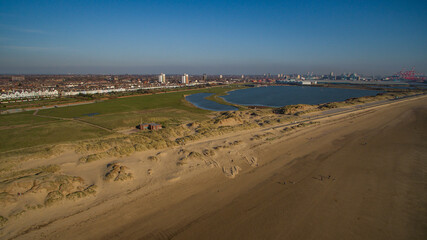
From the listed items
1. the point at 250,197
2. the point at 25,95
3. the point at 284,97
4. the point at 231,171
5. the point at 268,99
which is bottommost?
the point at 250,197

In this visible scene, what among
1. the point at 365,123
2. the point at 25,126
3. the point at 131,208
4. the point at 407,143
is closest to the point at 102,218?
the point at 131,208

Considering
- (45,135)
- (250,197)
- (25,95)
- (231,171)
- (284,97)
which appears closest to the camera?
(250,197)

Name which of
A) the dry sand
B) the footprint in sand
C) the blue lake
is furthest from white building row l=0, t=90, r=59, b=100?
the footprint in sand

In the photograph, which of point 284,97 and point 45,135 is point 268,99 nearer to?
point 284,97

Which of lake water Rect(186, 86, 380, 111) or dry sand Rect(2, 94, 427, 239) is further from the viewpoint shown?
lake water Rect(186, 86, 380, 111)

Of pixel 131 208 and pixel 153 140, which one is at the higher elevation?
pixel 153 140

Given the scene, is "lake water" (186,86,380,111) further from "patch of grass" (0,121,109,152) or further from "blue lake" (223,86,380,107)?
"patch of grass" (0,121,109,152)

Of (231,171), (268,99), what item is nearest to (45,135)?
(231,171)

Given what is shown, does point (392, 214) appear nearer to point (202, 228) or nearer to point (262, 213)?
point (262, 213)

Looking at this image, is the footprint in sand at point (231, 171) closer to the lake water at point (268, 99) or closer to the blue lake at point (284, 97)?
the lake water at point (268, 99)
